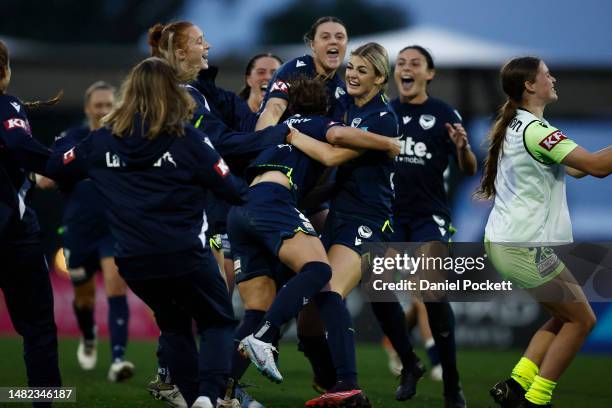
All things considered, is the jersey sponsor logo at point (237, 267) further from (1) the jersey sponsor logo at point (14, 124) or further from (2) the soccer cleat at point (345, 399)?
(1) the jersey sponsor logo at point (14, 124)

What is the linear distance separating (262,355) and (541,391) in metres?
1.77

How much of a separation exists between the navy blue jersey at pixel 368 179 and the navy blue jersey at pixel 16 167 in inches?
80.6

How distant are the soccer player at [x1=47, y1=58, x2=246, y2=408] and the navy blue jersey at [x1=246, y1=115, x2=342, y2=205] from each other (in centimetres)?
94

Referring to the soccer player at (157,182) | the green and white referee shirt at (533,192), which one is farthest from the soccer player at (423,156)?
the soccer player at (157,182)

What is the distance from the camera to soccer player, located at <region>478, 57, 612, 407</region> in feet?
22.0

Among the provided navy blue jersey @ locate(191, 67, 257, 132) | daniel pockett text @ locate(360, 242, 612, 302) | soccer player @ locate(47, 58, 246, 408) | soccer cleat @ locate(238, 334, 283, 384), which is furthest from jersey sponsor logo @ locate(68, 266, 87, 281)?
soccer player @ locate(47, 58, 246, 408)

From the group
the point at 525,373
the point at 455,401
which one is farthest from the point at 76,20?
the point at 525,373

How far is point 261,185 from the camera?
685cm

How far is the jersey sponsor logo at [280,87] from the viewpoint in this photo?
7379mm

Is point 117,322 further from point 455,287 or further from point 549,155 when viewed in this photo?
point 549,155

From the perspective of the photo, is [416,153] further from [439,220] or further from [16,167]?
[16,167]

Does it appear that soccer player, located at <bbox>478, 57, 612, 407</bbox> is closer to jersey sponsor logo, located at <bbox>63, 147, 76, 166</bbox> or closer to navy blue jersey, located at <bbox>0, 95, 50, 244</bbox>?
jersey sponsor logo, located at <bbox>63, 147, 76, 166</bbox>

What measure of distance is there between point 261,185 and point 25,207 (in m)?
1.45

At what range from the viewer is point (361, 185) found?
23.8 feet
